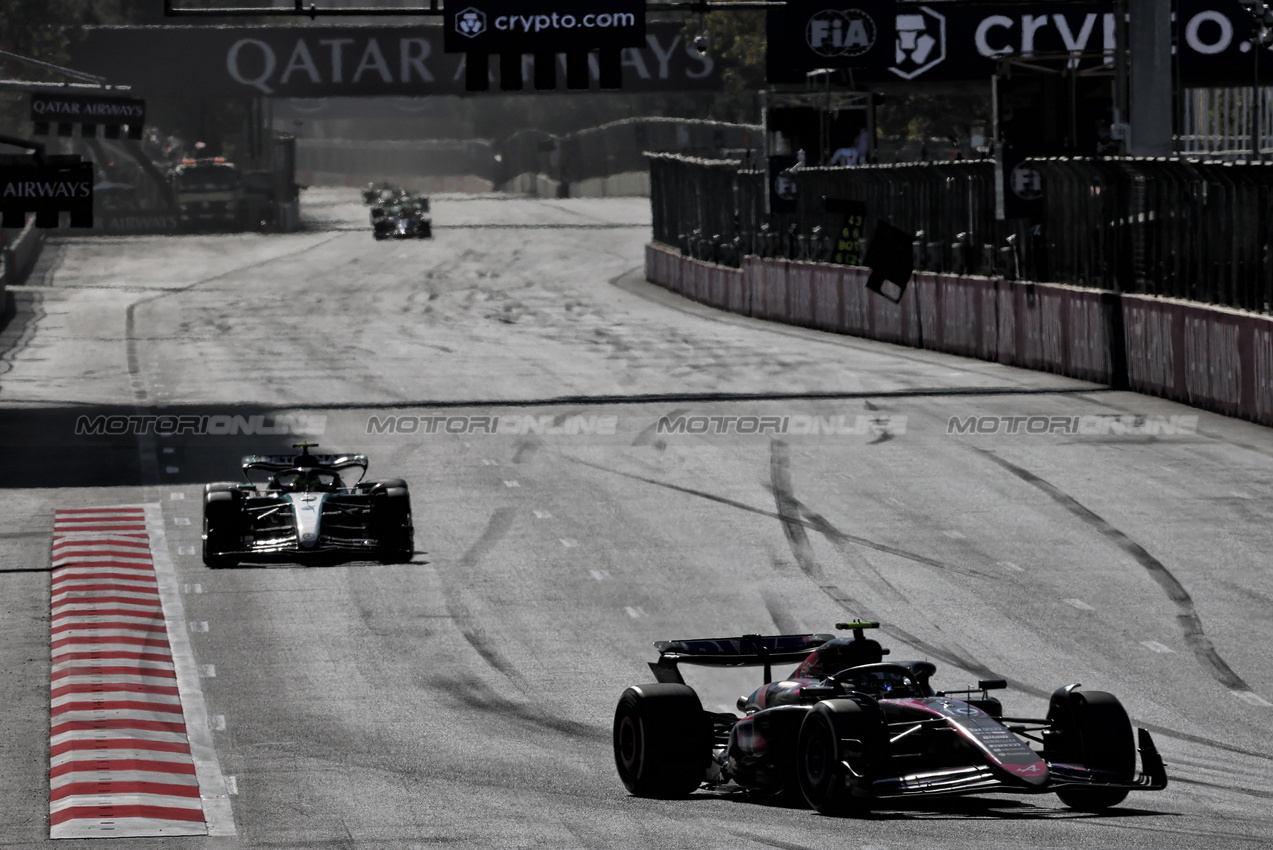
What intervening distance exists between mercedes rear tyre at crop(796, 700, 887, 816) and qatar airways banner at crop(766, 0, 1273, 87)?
119 feet

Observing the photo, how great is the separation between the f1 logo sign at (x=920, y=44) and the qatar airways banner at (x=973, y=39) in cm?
2

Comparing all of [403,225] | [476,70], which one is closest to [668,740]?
[476,70]

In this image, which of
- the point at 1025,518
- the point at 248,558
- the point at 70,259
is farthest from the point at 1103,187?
the point at 70,259

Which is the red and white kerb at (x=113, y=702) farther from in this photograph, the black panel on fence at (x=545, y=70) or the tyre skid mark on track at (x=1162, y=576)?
the black panel on fence at (x=545, y=70)

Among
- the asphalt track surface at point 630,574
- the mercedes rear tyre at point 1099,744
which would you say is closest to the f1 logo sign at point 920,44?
the asphalt track surface at point 630,574

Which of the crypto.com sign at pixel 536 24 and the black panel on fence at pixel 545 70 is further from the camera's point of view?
the crypto.com sign at pixel 536 24

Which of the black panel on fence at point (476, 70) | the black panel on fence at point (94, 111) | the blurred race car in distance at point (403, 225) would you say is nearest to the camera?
the black panel on fence at point (476, 70)

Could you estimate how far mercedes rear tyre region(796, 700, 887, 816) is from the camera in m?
9.98

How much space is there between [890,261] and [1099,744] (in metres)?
27.1

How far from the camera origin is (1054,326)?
30.7 m

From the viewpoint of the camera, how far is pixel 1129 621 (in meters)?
16.1

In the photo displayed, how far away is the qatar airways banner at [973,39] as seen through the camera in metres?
45.1

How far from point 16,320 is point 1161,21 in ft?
96.1

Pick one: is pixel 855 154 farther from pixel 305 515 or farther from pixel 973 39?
pixel 305 515
